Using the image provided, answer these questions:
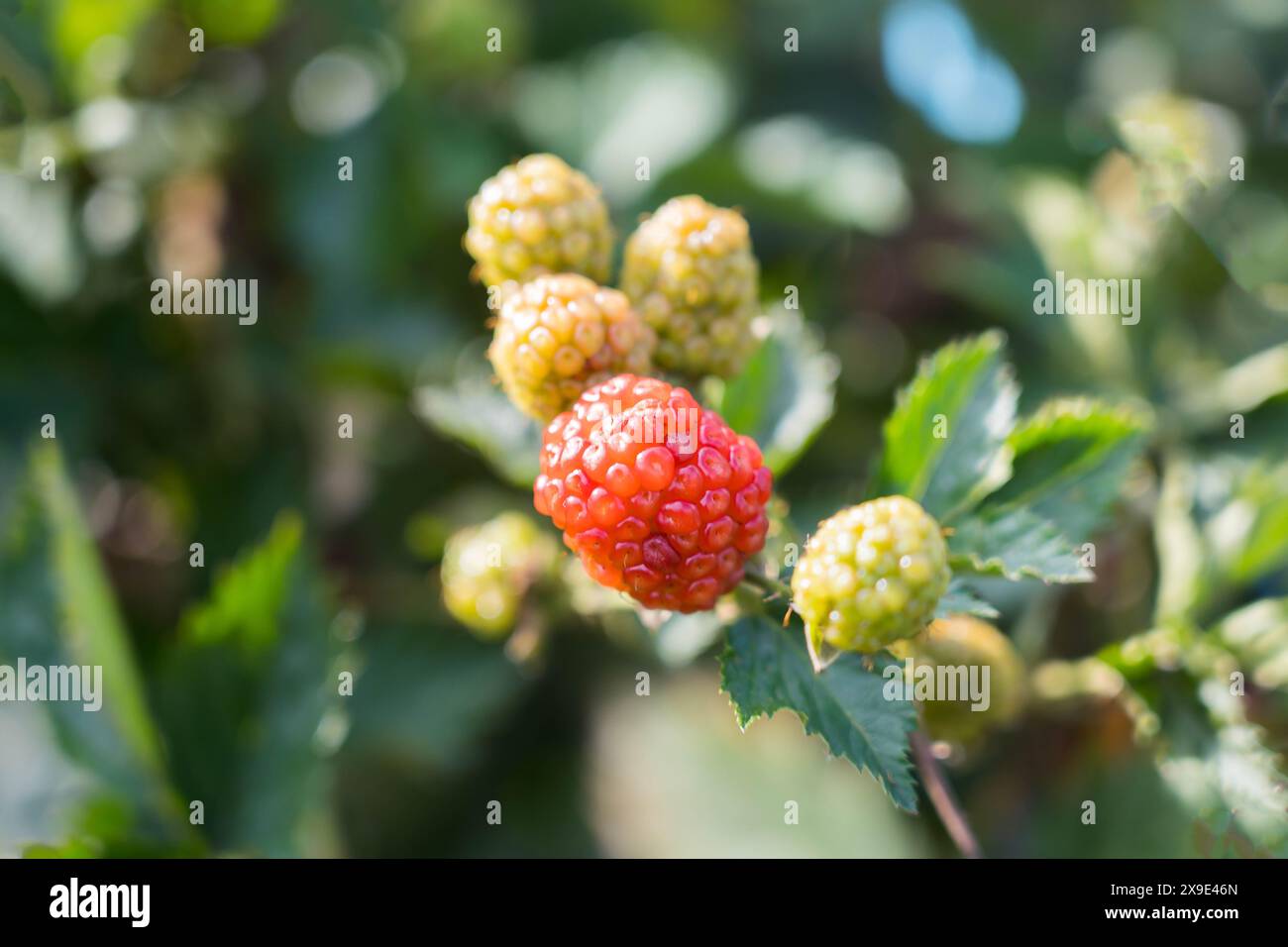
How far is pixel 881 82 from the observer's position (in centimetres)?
222

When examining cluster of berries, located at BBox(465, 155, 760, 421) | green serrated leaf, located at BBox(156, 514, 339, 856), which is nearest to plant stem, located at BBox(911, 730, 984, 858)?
cluster of berries, located at BBox(465, 155, 760, 421)

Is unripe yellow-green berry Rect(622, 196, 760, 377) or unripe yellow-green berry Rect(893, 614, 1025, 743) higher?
unripe yellow-green berry Rect(622, 196, 760, 377)

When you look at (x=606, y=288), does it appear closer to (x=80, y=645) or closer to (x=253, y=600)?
(x=253, y=600)

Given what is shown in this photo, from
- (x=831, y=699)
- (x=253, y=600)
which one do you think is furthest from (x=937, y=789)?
(x=253, y=600)

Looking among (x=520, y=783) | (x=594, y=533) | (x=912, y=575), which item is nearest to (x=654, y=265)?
(x=594, y=533)

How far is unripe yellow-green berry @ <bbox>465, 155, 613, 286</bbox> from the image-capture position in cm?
109

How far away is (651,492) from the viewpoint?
3.01ft

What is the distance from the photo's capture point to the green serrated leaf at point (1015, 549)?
0.95m

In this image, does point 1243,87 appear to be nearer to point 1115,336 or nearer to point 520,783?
point 1115,336

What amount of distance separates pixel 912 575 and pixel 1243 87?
1.75m

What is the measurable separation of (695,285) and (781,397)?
0.25m

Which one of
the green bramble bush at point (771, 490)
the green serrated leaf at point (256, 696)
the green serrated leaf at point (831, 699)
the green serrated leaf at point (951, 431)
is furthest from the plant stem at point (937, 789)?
the green serrated leaf at point (256, 696)

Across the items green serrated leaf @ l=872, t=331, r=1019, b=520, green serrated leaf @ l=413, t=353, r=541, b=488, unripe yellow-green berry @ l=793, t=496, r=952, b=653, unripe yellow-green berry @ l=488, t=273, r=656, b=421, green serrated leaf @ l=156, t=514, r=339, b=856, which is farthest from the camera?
green serrated leaf @ l=156, t=514, r=339, b=856

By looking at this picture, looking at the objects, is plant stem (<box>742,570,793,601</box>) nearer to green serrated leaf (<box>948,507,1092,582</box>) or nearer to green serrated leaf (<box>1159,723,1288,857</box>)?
green serrated leaf (<box>948,507,1092,582</box>)
